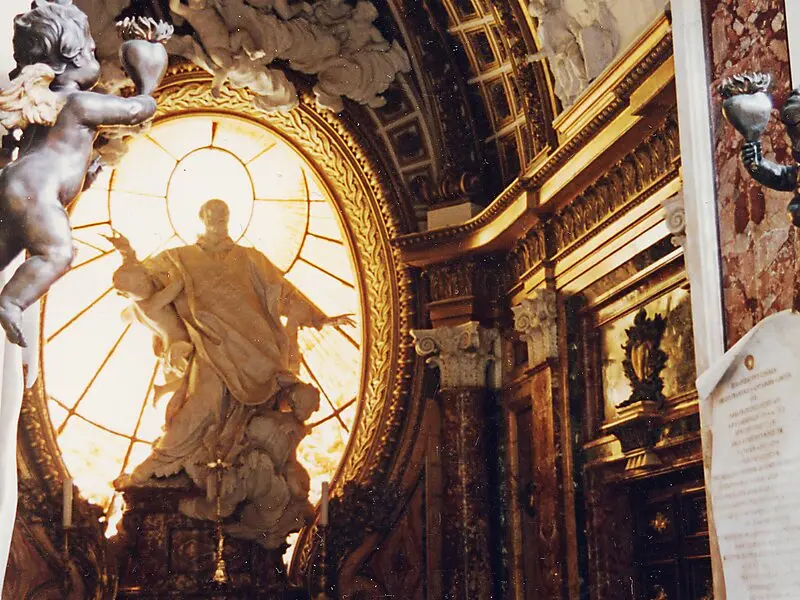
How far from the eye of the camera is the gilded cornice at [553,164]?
6832 mm

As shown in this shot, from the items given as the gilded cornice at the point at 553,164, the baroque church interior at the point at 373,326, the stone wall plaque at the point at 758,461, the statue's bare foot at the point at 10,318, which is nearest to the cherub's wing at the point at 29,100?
the statue's bare foot at the point at 10,318

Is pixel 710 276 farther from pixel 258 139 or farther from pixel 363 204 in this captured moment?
pixel 258 139

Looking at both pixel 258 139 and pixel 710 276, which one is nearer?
pixel 710 276

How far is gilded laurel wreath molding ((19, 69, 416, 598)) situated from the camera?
9.52 m

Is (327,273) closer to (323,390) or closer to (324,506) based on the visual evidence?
(323,390)

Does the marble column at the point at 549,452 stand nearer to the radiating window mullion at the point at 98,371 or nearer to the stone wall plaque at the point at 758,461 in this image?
the radiating window mullion at the point at 98,371

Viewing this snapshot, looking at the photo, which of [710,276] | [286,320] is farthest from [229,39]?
[710,276]

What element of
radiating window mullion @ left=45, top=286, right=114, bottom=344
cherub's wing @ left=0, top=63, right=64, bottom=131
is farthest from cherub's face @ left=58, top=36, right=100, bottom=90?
radiating window mullion @ left=45, top=286, right=114, bottom=344

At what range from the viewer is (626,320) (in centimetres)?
781

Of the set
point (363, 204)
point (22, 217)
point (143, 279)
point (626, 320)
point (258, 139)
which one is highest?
point (258, 139)

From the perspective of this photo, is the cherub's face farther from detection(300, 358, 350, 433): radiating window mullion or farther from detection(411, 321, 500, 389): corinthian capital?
detection(300, 358, 350, 433): radiating window mullion

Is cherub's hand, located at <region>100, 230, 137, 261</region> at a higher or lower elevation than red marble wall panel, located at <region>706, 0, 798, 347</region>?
higher

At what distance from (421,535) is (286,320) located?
1841 millimetres

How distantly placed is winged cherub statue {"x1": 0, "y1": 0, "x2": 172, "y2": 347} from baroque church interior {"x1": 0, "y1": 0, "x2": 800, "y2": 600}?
147 inches
